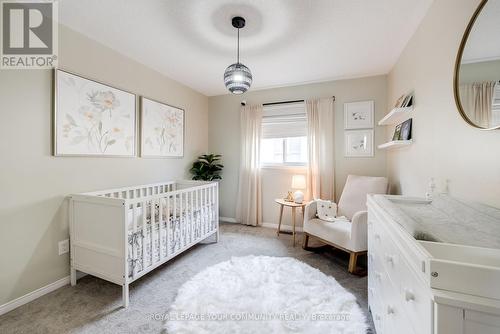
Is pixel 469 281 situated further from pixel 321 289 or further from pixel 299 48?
pixel 299 48

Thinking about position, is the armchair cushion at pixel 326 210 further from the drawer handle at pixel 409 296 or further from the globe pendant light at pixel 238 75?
the drawer handle at pixel 409 296

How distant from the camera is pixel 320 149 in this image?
3.24 meters

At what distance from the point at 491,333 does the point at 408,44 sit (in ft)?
8.34

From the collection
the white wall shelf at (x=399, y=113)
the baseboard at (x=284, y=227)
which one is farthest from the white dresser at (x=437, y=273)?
the baseboard at (x=284, y=227)

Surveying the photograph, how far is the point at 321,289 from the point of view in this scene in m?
1.84

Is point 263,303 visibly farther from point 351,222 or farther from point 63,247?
point 63,247

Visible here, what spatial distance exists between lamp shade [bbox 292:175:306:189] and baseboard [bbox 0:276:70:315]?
2742 millimetres

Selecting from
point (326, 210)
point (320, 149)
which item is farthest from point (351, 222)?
point (320, 149)

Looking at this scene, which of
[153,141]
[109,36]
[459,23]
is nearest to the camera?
[459,23]

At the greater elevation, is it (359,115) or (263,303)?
(359,115)

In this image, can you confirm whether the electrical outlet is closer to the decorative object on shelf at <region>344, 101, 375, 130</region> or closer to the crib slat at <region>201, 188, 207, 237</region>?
the crib slat at <region>201, 188, 207, 237</region>

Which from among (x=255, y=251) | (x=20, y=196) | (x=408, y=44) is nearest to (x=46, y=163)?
(x=20, y=196)

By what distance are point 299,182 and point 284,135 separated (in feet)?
2.74

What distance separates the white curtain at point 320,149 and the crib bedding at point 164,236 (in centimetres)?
160
